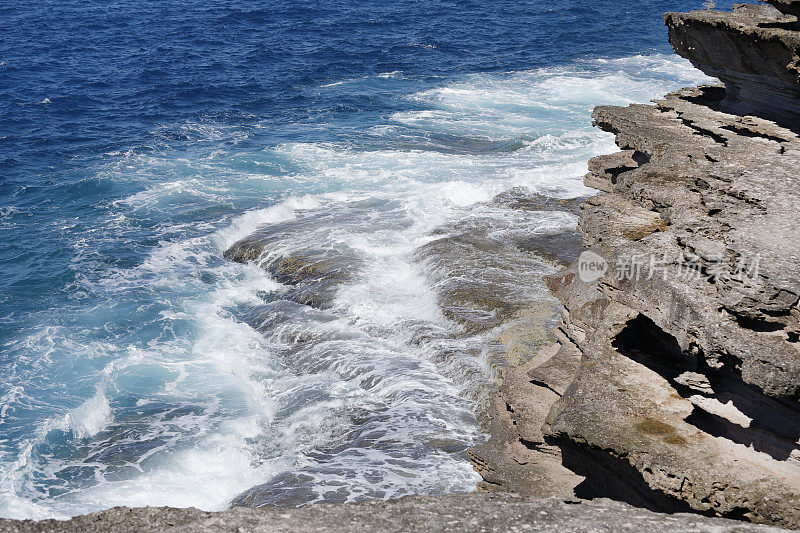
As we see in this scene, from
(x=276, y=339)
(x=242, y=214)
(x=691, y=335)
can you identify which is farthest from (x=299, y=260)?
(x=691, y=335)

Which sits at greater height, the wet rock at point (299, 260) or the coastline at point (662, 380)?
the coastline at point (662, 380)

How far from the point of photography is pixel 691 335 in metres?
7.66

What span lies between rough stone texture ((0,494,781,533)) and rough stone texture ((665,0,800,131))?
8.45m

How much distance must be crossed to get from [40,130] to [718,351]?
103ft

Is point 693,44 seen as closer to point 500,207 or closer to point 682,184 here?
point 682,184

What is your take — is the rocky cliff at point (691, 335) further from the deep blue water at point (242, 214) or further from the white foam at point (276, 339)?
the deep blue water at point (242, 214)

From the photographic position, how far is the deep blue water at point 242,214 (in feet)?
41.6

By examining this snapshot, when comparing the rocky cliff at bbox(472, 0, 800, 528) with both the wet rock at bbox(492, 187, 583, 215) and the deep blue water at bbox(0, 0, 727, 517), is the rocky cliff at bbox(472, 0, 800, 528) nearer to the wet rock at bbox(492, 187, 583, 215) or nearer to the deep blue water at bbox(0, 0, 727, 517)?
the deep blue water at bbox(0, 0, 727, 517)

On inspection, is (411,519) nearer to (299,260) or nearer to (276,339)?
(276,339)

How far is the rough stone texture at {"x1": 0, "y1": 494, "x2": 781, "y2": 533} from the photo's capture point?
6.26 metres

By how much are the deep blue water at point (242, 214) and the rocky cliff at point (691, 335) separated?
256 centimetres

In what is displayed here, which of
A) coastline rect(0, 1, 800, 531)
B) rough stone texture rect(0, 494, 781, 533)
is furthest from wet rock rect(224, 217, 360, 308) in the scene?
rough stone texture rect(0, 494, 781, 533)

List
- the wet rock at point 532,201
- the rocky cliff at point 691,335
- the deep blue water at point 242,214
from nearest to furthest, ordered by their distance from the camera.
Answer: the rocky cliff at point 691,335 < the deep blue water at point 242,214 < the wet rock at point 532,201

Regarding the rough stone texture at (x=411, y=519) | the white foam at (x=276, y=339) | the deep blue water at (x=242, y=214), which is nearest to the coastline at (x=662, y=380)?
the rough stone texture at (x=411, y=519)
